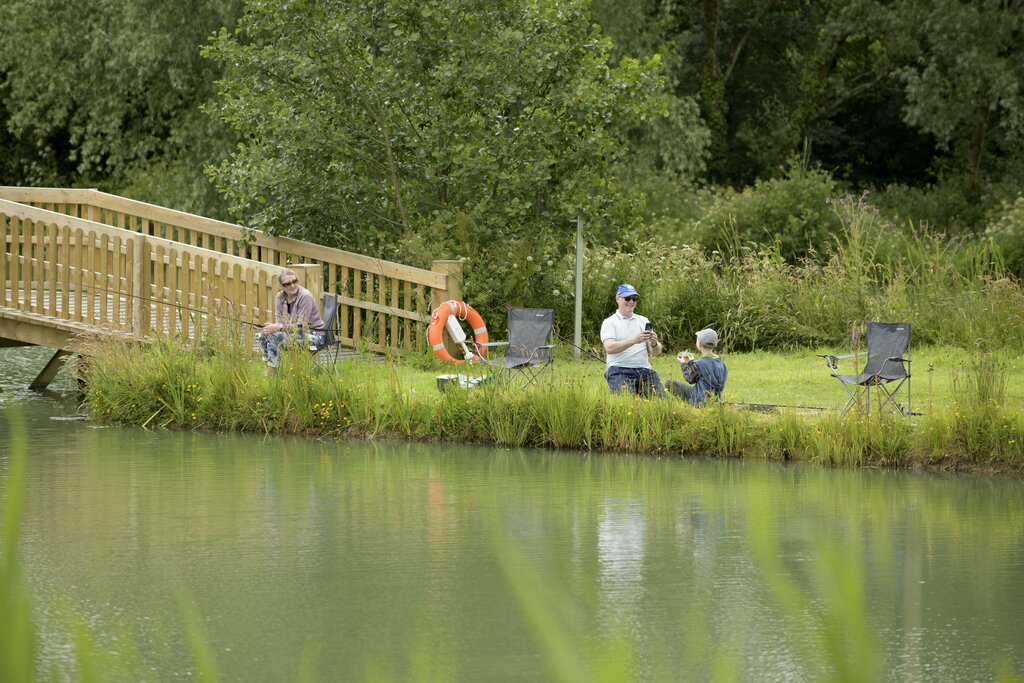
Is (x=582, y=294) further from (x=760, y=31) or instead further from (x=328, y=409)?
(x=760, y=31)

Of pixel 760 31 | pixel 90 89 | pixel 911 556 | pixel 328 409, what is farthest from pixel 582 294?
pixel 760 31

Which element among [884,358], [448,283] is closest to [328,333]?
[448,283]

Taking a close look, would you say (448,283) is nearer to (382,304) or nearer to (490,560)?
(382,304)

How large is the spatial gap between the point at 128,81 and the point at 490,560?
19.4 metres

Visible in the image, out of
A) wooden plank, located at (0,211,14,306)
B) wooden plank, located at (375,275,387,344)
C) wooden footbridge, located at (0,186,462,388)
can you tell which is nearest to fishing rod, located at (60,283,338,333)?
wooden footbridge, located at (0,186,462,388)

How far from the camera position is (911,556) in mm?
6910

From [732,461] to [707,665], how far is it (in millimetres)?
4620

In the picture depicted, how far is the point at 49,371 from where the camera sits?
14.4 m

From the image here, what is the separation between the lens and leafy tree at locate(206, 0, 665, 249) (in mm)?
14828

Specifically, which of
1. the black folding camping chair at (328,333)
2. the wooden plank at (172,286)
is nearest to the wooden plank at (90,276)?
the wooden plank at (172,286)

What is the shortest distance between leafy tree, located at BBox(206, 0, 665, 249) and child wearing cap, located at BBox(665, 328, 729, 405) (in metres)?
4.60

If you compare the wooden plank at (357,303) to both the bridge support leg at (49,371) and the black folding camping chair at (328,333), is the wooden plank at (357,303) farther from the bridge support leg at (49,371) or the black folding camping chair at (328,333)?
the bridge support leg at (49,371)

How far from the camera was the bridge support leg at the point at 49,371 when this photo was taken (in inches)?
563

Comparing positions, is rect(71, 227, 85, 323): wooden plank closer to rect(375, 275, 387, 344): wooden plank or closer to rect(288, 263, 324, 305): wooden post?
rect(288, 263, 324, 305): wooden post
